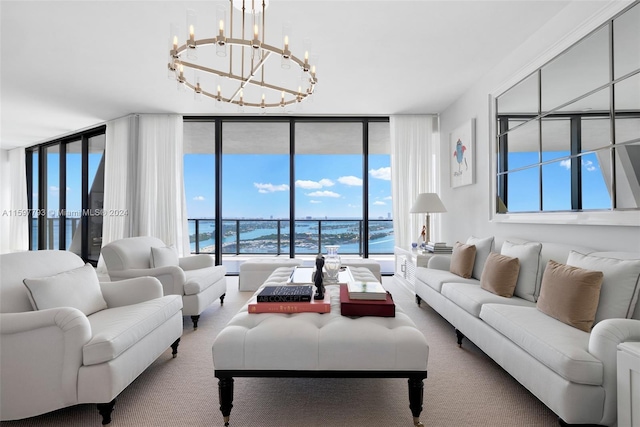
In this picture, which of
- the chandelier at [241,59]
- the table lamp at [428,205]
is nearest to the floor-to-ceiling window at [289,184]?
the table lamp at [428,205]

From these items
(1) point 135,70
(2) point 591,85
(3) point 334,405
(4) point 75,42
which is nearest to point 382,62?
(2) point 591,85

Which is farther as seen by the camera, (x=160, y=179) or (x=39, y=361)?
(x=160, y=179)

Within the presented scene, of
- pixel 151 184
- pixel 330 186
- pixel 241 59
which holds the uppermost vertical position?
pixel 241 59

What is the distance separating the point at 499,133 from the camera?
3523 millimetres

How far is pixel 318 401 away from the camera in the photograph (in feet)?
6.16

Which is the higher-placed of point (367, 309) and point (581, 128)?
point (581, 128)

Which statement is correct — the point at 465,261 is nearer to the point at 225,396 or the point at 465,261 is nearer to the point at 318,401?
the point at 318,401

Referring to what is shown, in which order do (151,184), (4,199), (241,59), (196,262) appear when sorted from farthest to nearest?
(4,199)
(151,184)
(196,262)
(241,59)

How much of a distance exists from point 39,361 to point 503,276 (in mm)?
2978

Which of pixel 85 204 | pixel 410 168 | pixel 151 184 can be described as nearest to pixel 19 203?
pixel 85 204

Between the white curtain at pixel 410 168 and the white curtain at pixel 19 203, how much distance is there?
8.22 m

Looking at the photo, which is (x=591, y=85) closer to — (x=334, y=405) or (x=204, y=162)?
(x=334, y=405)

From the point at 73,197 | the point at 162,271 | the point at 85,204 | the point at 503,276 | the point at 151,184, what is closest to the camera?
Answer: the point at 503,276

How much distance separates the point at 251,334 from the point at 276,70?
306 centimetres
